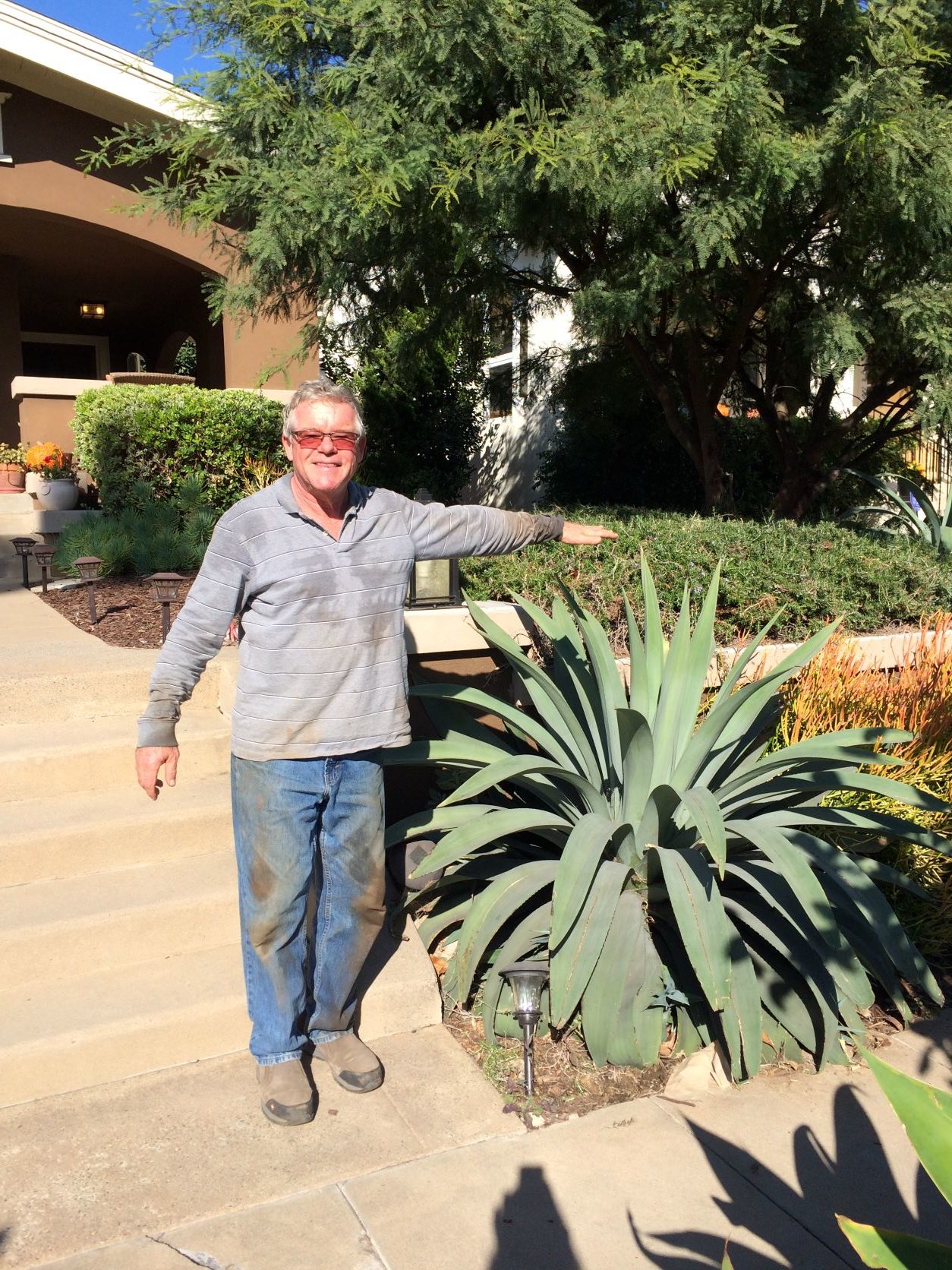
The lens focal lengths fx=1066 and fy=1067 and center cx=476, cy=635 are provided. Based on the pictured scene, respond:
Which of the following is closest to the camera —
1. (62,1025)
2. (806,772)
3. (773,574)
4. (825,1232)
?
(825,1232)

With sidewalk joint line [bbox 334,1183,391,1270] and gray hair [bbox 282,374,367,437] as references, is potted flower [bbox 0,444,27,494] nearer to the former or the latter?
gray hair [bbox 282,374,367,437]

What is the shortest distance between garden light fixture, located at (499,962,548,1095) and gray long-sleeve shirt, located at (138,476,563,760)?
836 mm

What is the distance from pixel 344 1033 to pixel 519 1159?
0.68m

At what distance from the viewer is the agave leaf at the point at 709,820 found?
2.82m

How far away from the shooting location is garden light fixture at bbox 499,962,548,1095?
125 inches

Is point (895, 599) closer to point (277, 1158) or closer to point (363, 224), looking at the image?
point (363, 224)

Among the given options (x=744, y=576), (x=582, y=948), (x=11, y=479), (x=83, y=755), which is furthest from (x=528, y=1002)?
(x=11, y=479)

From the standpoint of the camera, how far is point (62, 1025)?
312cm

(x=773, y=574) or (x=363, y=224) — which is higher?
(x=363, y=224)

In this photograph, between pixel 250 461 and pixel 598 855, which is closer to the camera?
pixel 598 855

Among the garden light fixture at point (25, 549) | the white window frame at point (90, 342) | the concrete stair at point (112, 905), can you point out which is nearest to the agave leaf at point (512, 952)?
the concrete stair at point (112, 905)

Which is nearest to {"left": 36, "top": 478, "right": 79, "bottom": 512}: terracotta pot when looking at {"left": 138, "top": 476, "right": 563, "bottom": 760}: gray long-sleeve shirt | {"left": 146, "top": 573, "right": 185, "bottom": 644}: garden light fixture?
{"left": 146, "top": 573, "right": 185, "bottom": 644}: garden light fixture

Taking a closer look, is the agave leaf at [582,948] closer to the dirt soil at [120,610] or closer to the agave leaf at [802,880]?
the agave leaf at [802,880]

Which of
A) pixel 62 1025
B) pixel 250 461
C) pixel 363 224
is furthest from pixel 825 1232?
pixel 250 461
